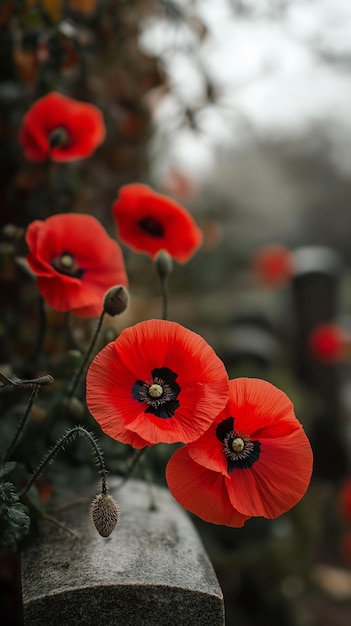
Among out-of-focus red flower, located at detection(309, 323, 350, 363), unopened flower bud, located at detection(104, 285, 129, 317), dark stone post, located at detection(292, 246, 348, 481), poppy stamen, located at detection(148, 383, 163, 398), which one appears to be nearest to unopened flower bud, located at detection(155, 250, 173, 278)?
unopened flower bud, located at detection(104, 285, 129, 317)

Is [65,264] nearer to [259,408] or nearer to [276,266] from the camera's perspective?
[259,408]

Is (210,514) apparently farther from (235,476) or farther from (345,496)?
(345,496)

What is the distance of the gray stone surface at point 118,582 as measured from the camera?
2.35 feet

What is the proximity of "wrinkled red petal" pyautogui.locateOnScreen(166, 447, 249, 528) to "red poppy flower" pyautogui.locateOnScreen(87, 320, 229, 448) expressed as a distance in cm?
4

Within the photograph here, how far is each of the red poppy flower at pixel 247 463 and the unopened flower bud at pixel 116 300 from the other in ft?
0.59

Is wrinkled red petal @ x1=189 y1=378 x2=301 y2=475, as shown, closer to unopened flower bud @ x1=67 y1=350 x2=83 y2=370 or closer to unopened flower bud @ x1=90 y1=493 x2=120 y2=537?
unopened flower bud @ x1=90 y1=493 x2=120 y2=537

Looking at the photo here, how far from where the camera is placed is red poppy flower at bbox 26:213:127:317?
2.78 ft

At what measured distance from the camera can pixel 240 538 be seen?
2.37 metres

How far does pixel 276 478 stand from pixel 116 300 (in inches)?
11.2

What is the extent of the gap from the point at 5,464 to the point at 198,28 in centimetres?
130

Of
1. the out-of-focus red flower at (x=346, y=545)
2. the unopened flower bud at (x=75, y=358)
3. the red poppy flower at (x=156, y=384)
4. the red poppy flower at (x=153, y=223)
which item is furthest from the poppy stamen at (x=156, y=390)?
the out-of-focus red flower at (x=346, y=545)

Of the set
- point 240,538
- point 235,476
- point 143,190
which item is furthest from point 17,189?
point 240,538

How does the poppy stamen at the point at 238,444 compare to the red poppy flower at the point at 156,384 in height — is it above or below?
below

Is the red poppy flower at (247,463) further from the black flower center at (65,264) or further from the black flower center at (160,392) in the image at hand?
the black flower center at (65,264)
